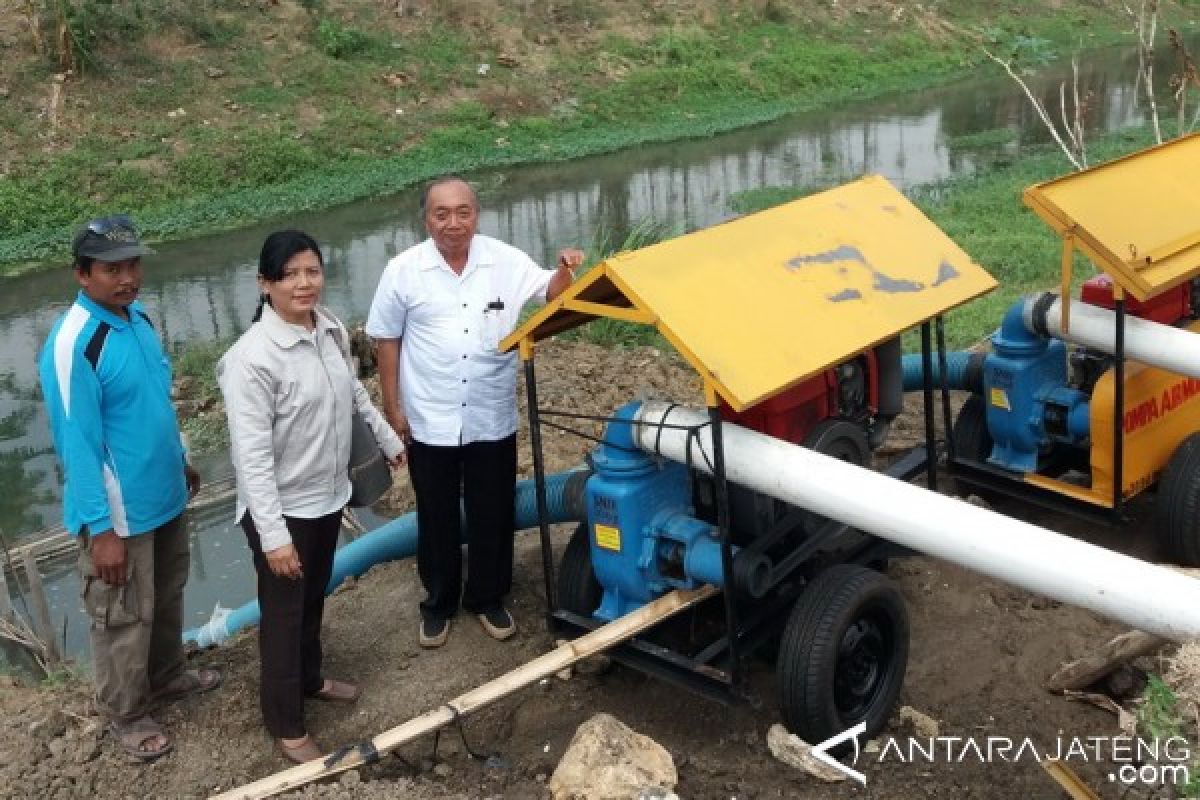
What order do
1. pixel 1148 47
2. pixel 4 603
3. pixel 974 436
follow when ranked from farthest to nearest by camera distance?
pixel 1148 47, pixel 974 436, pixel 4 603

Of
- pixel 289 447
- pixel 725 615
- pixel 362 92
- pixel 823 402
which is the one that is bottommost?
pixel 725 615

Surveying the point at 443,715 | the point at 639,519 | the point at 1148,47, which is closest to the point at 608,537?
the point at 639,519

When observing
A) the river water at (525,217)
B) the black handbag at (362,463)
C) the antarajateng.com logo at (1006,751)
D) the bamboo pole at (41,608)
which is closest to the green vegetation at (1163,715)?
the antarajateng.com logo at (1006,751)

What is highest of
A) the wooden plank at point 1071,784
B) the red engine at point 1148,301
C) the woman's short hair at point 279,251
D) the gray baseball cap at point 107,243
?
the gray baseball cap at point 107,243

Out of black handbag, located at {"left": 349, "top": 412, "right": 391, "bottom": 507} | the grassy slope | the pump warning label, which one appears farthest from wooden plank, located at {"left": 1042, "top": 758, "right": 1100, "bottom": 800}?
the grassy slope

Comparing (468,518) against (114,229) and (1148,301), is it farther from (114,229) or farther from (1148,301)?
(1148,301)

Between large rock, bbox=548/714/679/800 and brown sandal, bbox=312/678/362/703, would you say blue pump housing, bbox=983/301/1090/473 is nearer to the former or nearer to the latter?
large rock, bbox=548/714/679/800

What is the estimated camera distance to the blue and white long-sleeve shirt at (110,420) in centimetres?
355

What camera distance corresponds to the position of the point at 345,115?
58.9ft

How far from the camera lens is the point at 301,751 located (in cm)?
389

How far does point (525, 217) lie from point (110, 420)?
456 inches

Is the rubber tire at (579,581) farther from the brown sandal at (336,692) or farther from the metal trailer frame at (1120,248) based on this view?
the metal trailer frame at (1120,248)

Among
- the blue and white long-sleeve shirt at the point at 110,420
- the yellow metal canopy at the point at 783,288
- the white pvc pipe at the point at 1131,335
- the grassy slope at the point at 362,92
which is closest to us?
the yellow metal canopy at the point at 783,288

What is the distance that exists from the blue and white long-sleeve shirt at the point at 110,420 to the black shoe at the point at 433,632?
1127 mm
